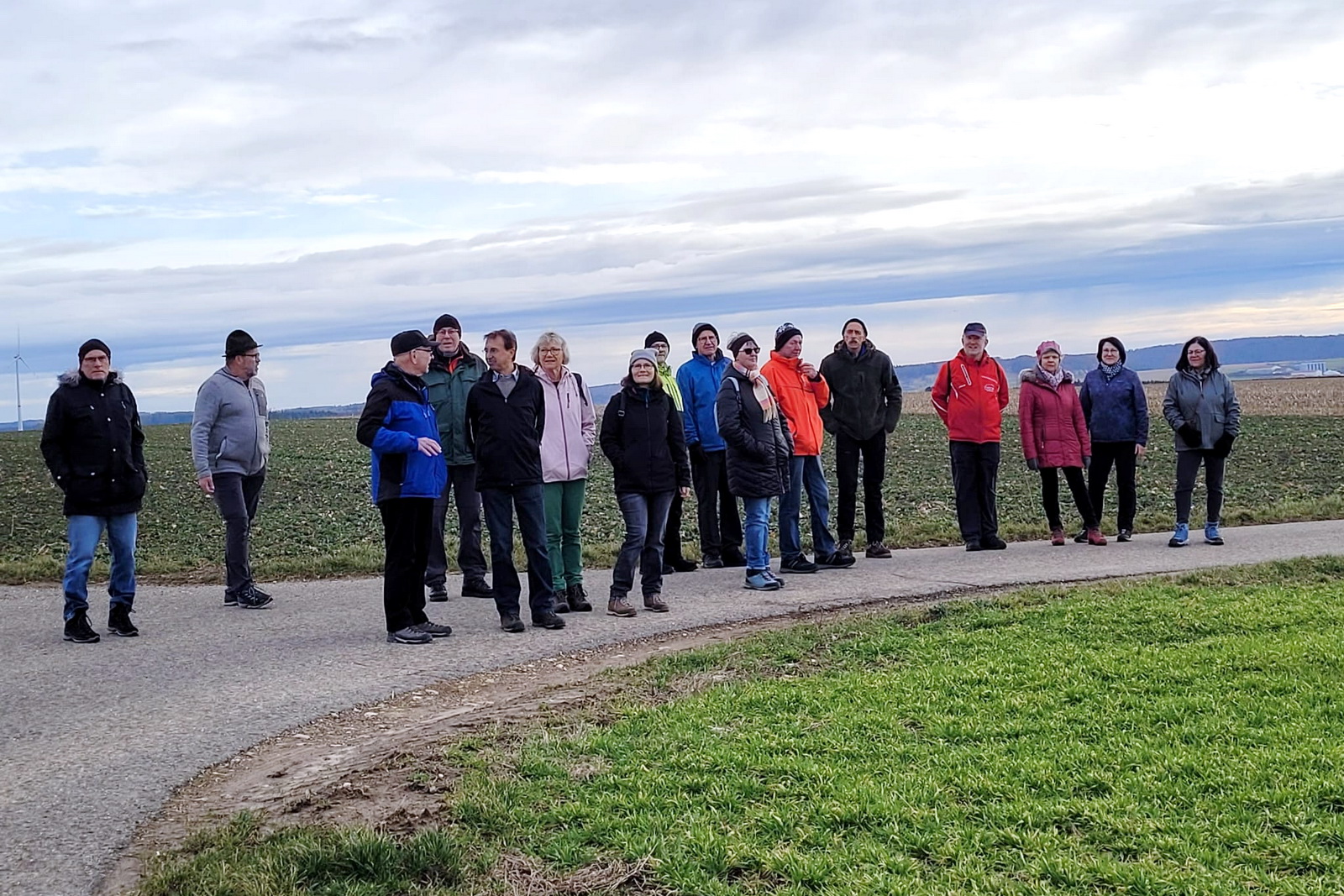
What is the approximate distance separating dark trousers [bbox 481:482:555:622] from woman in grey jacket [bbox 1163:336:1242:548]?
6901 mm

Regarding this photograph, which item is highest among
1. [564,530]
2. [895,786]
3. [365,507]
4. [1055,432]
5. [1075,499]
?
[1055,432]

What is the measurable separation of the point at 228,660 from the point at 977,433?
785cm

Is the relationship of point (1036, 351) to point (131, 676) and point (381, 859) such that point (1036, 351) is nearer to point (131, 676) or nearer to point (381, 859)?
point (131, 676)

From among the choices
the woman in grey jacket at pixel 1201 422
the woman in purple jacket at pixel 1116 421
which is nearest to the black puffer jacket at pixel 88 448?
the woman in purple jacket at pixel 1116 421

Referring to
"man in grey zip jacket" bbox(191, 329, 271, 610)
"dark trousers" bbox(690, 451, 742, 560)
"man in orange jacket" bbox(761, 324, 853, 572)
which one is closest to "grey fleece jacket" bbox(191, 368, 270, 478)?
"man in grey zip jacket" bbox(191, 329, 271, 610)

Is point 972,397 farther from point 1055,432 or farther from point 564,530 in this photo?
point 564,530

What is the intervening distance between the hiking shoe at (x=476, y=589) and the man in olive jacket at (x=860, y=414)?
12.3 feet

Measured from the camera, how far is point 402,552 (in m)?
9.06

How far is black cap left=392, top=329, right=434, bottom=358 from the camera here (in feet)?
29.7

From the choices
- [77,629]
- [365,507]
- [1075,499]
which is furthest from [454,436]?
[365,507]

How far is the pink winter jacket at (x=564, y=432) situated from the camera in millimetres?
9922

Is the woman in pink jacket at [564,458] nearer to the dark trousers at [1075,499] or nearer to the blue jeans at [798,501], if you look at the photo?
the blue jeans at [798,501]

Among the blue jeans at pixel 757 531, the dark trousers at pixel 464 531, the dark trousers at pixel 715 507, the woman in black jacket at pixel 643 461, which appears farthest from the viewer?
the dark trousers at pixel 715 507

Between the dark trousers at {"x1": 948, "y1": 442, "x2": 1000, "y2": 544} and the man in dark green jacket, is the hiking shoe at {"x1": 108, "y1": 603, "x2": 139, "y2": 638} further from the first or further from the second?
the dark trousers at {"x1": 948, "y1": 442, "x2": 1000, "y2": 544}
